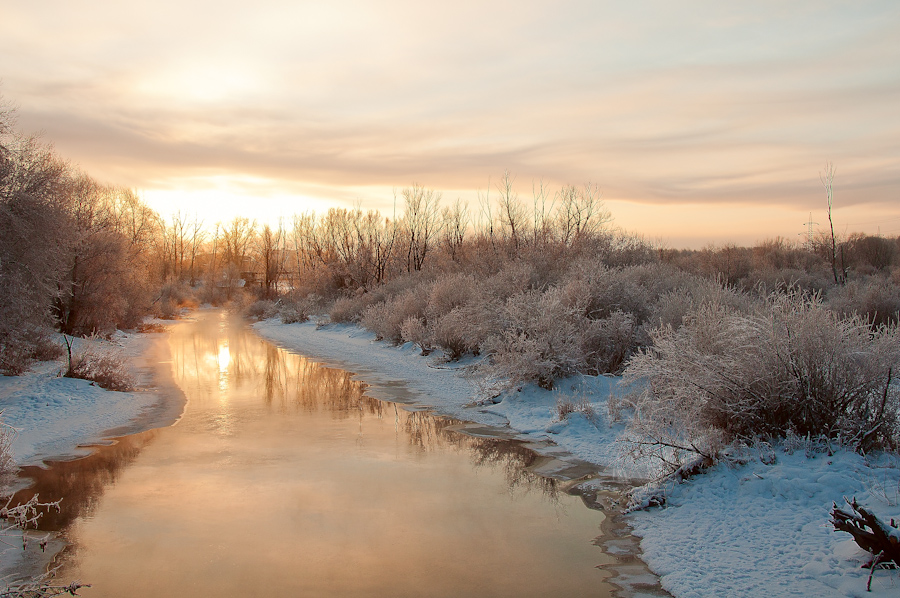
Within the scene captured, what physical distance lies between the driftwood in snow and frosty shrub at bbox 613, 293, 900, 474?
2.08 meters

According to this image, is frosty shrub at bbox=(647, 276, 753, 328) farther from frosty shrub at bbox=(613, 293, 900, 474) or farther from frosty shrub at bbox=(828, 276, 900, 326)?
frosty shrub at bbox=(828, 276, 900, 326)

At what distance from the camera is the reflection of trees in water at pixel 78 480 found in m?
7.07

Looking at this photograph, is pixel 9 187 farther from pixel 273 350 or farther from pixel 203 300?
pixel 203 300

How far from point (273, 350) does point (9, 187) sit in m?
12.1

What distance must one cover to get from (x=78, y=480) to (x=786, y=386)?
913 cm

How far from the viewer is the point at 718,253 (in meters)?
39.7

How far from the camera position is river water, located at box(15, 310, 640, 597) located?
5504 mm

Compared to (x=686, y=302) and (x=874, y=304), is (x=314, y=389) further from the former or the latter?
(x=874, y=304)

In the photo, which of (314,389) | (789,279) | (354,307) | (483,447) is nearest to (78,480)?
(483,447)

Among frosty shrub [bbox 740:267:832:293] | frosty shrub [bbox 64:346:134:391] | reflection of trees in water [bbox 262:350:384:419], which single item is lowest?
reflection of trees in water [bbox 262:350:384:419]

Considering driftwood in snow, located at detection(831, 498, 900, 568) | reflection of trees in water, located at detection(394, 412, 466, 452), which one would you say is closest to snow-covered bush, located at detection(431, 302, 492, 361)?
reflection of trees in water, located at detection(394, 412, 466, 452)

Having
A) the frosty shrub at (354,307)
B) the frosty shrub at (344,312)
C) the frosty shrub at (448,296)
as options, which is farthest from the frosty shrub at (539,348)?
the frosty shrub at (344,312)

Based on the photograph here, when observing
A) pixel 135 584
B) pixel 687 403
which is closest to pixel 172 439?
pixel 135 584

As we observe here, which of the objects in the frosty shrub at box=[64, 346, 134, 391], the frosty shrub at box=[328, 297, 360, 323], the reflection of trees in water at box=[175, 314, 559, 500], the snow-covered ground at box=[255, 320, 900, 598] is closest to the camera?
the snow-covered ground at box=[255, 320, 900, 598]
